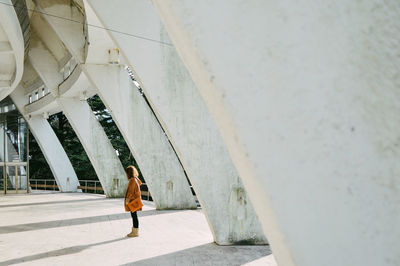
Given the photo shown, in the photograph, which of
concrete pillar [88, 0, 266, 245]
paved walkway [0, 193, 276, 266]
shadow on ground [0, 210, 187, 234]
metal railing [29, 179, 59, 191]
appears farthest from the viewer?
metal railing [29, 179, 59, 191]

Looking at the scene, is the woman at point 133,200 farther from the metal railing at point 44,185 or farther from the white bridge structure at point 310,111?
the metal railing at point 44,185

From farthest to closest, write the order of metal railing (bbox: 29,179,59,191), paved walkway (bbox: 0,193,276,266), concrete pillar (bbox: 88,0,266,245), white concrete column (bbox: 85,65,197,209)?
metal railing (bbox: 29,179,59,191)
white concrete column (bbox: 85,65,197,209)
concrete pillar (bbox: 88,0,266,245)
paved walkway (bbox: 0,193,276,266)

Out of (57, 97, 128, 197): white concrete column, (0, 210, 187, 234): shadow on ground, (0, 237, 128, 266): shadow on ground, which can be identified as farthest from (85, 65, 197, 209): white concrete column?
(0, 237, 128, 266): shadow on ground

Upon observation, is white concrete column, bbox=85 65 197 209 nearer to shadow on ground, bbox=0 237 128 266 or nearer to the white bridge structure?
shadow on ground, bbox=0 237 128 266

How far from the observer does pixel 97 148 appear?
22.3m

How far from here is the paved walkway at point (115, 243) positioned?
6.57 meters

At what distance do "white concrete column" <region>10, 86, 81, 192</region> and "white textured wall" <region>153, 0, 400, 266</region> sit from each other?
28.0 meters

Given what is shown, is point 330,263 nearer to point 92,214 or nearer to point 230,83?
point 230,83

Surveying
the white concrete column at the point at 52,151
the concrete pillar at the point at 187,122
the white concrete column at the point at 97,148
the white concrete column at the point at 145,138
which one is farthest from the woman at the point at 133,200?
the white concrete column at the point at 52,151

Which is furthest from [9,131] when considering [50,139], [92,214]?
[92,214]

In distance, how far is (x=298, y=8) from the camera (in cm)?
200

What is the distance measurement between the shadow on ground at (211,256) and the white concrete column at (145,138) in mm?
6548

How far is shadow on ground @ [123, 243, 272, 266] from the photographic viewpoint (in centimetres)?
632

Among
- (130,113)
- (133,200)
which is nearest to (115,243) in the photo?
(133,200)
